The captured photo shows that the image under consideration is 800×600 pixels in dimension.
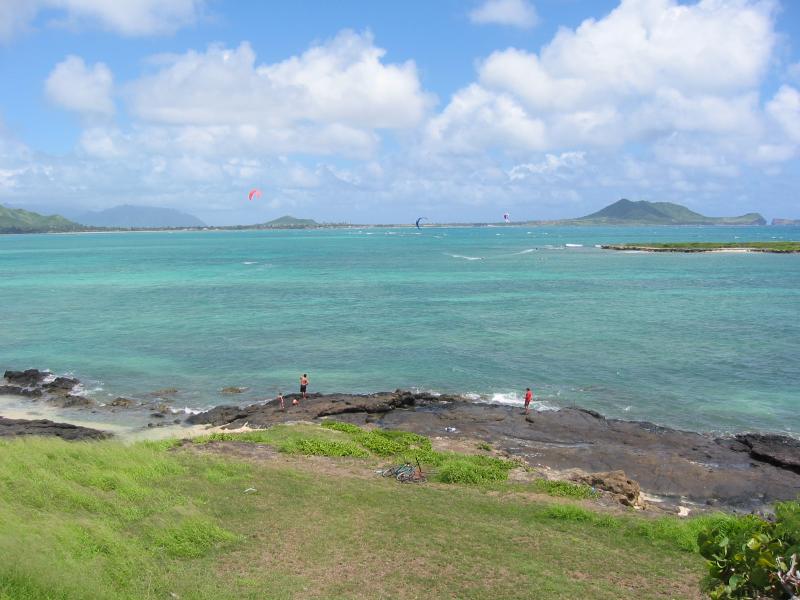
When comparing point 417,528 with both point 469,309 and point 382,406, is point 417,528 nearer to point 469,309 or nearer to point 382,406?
point 382,406

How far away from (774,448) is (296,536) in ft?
68.1

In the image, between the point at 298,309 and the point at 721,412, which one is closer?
the point at 721,412

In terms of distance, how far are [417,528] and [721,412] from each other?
2158 centimetres

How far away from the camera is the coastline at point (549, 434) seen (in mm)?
22250

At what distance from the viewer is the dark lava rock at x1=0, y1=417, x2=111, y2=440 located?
1038 inches

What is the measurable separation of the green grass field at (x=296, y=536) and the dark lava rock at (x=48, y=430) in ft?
23.6

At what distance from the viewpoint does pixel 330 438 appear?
24859mm

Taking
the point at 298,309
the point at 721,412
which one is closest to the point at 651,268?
the point at 298,309

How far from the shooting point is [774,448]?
25734 millimetres

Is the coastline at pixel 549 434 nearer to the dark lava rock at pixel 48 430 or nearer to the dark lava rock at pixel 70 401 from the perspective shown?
the dark lava rock at pixel 70 401

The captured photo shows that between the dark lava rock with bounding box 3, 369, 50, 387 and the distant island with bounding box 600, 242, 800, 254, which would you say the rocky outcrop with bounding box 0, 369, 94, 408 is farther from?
the distant island with bounding box 600, 242, 800, 254

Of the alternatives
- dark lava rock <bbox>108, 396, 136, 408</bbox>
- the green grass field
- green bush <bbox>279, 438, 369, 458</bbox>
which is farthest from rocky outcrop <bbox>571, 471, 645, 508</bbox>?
dark lava rock <bbox>108, 396, 136, 408</bbox>

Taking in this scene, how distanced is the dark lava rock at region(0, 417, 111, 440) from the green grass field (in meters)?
7.18

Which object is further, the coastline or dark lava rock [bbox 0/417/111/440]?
dark lava rock [bbox 0/417/111/440]
